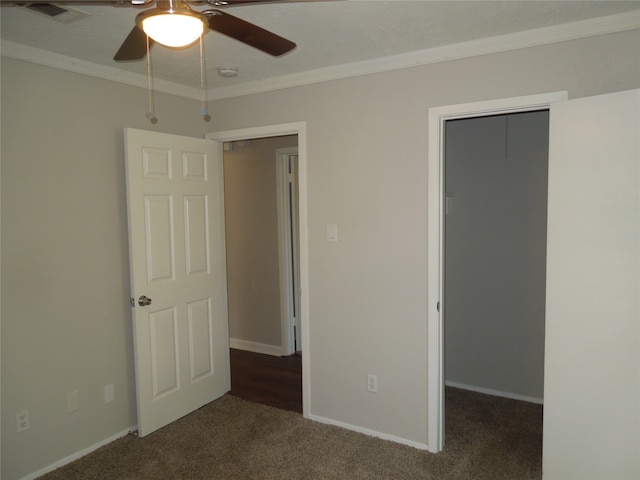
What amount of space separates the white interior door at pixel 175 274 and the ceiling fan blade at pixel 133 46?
1117 millimetres

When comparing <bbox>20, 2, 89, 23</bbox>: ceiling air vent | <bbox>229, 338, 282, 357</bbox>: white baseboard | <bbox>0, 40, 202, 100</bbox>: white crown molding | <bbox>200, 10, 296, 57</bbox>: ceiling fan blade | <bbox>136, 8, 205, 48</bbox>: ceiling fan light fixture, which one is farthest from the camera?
<bbox>229, 338, 282, 357</bbox>: white baseboard

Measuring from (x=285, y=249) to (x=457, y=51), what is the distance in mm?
2567

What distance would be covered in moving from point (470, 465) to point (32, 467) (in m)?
2.49

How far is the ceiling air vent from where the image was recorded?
200cm

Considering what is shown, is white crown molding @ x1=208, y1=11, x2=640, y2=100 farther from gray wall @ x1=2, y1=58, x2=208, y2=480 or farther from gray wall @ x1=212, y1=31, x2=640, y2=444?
gray wall @ x1=2, y1=58, x2=208, y2=480

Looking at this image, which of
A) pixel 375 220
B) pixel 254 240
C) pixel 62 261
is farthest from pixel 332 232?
pixel 254 240

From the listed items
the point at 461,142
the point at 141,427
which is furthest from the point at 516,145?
the point at 141,427

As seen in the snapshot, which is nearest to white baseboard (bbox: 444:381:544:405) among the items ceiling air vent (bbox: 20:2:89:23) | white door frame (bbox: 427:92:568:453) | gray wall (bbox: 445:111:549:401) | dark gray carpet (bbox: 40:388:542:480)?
gray wall (bbox: 445:111:549:401)

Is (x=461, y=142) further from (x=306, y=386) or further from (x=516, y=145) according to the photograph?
(x=306, y=386)

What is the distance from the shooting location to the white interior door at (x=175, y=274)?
9.82 feet

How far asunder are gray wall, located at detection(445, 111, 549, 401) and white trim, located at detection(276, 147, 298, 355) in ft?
5.19

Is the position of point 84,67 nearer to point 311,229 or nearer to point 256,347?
point 311,229

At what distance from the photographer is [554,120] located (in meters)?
2.23

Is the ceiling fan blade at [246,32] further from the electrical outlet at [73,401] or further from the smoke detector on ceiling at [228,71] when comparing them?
the electrical outlet at [73,401]
